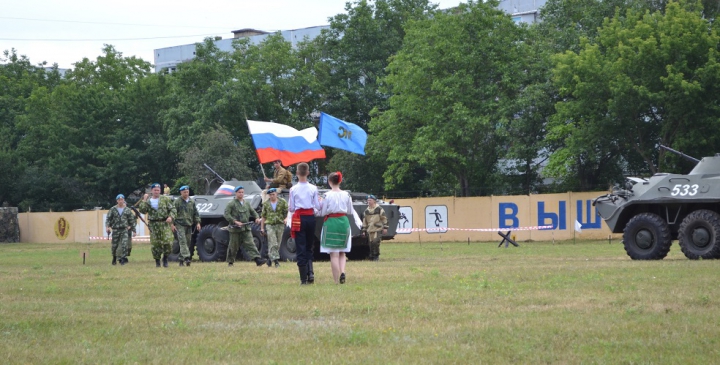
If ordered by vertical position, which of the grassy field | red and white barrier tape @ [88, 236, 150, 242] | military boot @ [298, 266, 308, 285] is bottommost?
the grassy field

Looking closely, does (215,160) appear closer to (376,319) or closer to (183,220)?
(183,220)

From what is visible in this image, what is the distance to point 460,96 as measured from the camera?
152 feet

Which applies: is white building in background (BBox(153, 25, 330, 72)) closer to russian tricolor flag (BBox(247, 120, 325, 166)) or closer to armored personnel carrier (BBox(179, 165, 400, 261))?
russian tricolor flag (BBox(247, 120, 325, 166))

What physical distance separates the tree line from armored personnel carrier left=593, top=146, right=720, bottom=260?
632 inches

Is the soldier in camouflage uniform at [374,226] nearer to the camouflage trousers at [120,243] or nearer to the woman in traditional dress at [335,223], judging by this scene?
the camouflage trousers at [120,243]

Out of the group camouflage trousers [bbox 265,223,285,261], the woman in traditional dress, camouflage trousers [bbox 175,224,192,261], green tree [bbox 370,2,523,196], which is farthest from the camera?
green tree [bbox 370,2,523,196]

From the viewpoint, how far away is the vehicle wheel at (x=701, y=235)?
2023 centimetres

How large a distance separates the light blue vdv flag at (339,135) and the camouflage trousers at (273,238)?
637 centimetres

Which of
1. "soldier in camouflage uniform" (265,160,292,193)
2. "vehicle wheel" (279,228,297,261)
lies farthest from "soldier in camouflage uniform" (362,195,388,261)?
"soldier in camouflage uniform" (265,160,292,193)

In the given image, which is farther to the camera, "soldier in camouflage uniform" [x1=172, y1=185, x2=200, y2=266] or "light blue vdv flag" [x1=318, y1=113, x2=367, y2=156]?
"light blue vdv flag" [x1=318, y1=113, x2=367, y2=156]

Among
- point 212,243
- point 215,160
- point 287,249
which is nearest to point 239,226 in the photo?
point 287,249

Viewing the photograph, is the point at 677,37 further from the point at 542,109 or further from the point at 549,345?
the point at 549,345

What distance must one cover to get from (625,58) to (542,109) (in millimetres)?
6692

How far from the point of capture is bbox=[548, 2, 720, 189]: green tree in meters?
37.9
